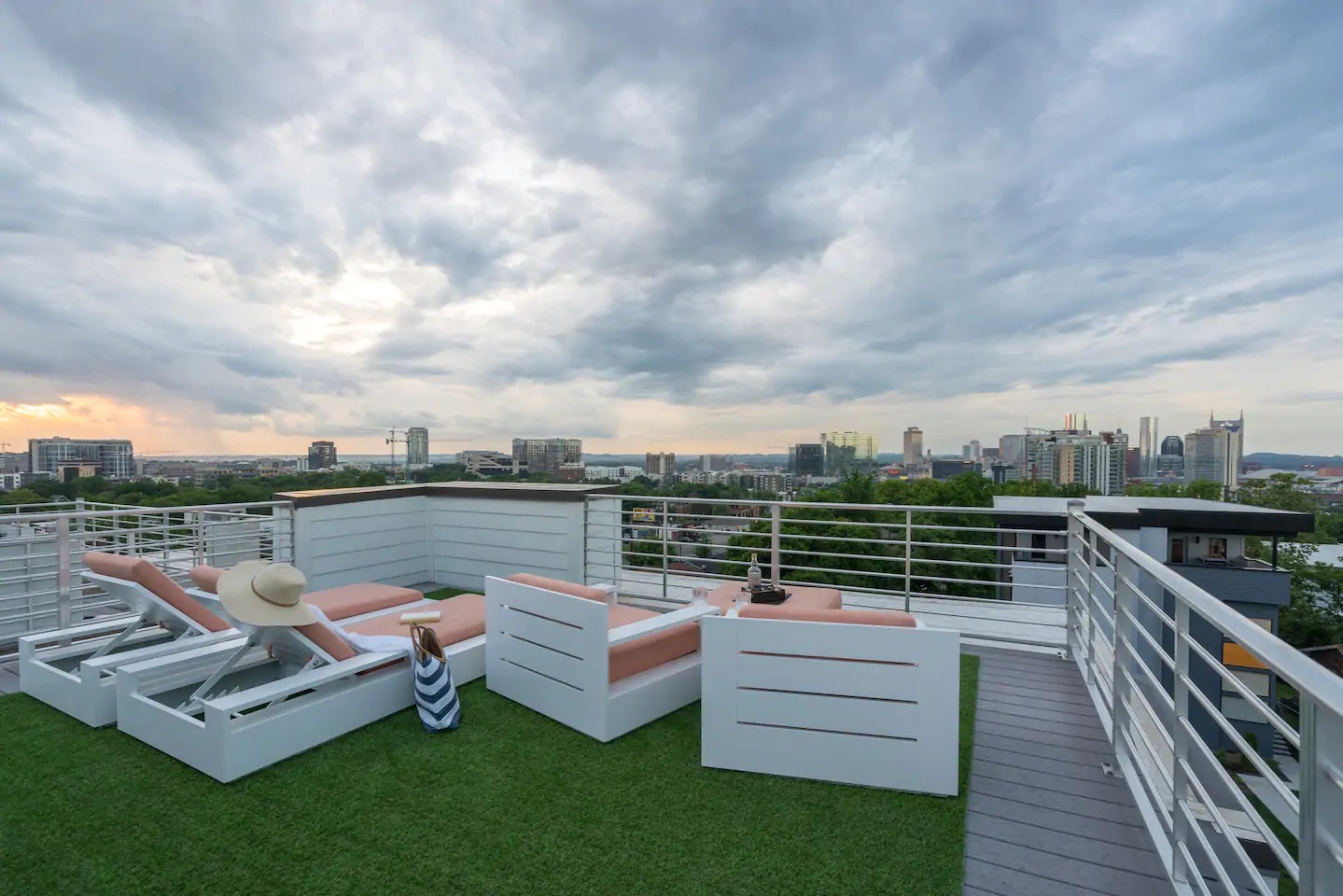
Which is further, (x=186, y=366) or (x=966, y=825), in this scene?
(x=186, y=366)

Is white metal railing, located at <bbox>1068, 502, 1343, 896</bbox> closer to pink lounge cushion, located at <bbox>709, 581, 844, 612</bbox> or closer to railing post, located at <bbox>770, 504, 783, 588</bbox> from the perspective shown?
pink lounge cushion, located at <bbox>709, 581, 844, 612</bbox>

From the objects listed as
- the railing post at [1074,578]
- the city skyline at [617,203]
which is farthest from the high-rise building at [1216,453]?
the railing post at [1074,578]

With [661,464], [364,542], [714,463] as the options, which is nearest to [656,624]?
[364,542]

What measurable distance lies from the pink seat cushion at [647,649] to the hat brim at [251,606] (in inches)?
63.4

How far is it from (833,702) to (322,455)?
26.4m

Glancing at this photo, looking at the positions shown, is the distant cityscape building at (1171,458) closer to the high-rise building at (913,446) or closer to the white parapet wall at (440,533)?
the high-rise building at (913,446)

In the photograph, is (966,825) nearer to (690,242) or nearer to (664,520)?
(664,520)

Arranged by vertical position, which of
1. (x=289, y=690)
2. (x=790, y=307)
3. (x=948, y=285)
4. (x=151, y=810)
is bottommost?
(x=151, y=810)

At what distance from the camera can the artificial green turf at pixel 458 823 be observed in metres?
2.16

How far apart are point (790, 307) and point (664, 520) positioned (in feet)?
22.1

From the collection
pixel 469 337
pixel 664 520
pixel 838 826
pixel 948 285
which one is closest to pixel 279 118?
pixel 469 337

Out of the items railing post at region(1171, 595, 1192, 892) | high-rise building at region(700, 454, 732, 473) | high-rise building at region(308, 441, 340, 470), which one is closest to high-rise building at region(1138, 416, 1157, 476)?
high-rise building at region(700, 454, 732, 473)

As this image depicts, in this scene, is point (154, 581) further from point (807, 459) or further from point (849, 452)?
point (849, 452)

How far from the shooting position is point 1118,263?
14.3m
